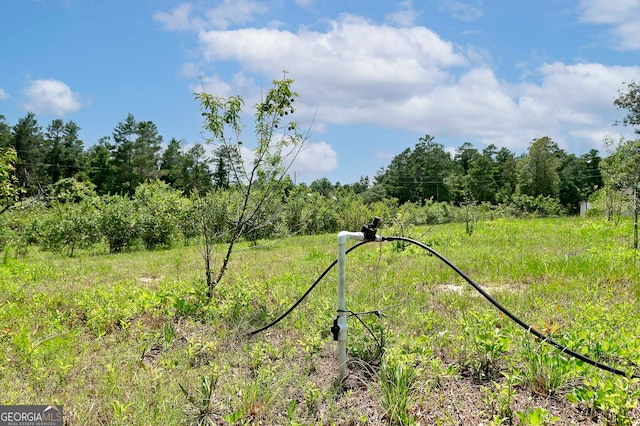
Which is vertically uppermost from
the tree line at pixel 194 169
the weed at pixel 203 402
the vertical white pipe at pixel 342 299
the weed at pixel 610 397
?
the tree line at pixel 194 169

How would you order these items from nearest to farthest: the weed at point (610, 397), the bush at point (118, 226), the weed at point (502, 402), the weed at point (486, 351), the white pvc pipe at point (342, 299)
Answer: the weed at point (610, 397) → the weed at point (502, 402) → the white pvc pipe at point (342, 299) → the weed at point (486, 351) → the bush at point (118, 226)

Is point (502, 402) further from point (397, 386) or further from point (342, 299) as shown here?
point (342, 299)

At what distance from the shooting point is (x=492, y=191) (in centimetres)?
5438

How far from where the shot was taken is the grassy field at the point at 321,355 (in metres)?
2.48

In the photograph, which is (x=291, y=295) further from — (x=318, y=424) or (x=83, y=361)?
(x=318, y=424)

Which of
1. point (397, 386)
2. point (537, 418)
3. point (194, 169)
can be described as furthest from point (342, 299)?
point (194, 169)

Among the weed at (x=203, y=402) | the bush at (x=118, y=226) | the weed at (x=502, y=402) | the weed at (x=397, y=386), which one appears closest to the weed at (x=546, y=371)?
the weed at (x=502, y=402)


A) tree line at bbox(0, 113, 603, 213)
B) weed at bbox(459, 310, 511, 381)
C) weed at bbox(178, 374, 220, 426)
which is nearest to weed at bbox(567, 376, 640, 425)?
weed at bbox(459, 310, 511, 381)

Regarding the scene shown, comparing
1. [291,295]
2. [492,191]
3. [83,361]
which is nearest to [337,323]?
[83,361]

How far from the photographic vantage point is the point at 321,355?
3428 mm

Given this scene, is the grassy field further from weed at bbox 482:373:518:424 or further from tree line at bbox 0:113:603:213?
tree line at bbox 0:113:603:213

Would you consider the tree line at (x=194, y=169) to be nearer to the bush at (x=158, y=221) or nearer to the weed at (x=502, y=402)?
the bush at (x=158, y=221)

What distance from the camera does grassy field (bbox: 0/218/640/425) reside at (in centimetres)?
248

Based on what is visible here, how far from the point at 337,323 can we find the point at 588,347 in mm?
1756
